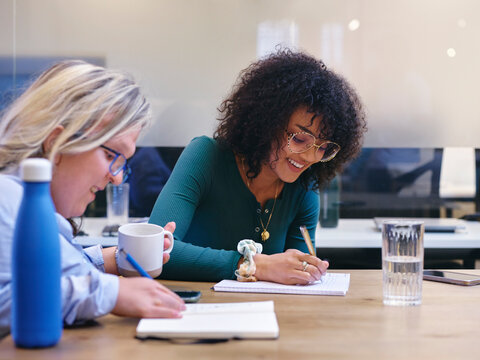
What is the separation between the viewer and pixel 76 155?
1.17 m

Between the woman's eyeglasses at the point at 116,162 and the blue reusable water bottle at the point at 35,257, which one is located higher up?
the woman's eyeglasses at the point at 116,162

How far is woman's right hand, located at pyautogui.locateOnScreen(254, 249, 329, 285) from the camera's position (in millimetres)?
1511

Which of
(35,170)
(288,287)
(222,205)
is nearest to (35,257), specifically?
(35,170)

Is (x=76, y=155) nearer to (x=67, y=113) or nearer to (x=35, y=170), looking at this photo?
(x=67, y=113)

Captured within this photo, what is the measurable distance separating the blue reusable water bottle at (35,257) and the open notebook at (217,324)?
0.58 feet

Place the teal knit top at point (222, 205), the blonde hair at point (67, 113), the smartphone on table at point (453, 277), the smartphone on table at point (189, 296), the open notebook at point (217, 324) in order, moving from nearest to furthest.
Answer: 1. the open notebook at point (217, 324)
2. the blonde hair at point (67, 113)
3. the smartphone on table at point (189, 296)
4. the smartphone on table at point (453, 277)
5. the teal knit top at point (222, 205)

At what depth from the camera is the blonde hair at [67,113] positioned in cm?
115

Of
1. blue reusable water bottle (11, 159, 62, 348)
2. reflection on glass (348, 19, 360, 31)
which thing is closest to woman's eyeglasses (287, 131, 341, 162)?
blue reusable water bottle (11, 159, 62, 348)

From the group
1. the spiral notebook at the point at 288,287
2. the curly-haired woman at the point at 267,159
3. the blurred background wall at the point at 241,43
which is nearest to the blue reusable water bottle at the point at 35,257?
the spiral notebook at the point at 288,287

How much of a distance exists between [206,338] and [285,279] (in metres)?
0.50

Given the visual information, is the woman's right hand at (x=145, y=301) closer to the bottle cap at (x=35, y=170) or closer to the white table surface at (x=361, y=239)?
the bottle cap at (x=35, y=170)

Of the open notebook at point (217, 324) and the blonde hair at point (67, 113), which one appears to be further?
the blonde hair at point (67, 113)

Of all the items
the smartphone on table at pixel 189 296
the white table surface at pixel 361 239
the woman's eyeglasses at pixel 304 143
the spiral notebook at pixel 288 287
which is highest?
the woman's eyeglasses at pixel 304 143

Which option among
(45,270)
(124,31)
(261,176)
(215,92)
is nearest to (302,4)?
(215,92)
